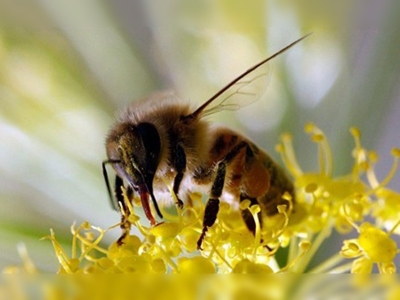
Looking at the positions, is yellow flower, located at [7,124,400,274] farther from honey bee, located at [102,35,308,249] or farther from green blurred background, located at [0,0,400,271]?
green blurred background, located at [0,0,400,271]

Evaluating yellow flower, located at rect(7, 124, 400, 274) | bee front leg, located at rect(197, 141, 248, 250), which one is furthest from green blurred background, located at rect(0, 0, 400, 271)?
bee front leg, located at rect(197, 141, 248, 250)

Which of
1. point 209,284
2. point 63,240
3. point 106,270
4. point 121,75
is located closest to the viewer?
point 209,284

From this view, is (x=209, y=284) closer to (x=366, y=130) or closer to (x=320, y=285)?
(x=320, y=285)

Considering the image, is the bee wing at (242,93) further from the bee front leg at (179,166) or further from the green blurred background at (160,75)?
the green blurred background at (160,75)

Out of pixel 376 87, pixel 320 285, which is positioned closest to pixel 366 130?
pixel 376 87

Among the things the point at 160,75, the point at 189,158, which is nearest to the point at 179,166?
the point at 189,158

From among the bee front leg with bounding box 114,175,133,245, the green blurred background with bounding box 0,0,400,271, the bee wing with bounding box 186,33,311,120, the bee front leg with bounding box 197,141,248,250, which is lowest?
the bee front leg with bounding box 197,141,248,250

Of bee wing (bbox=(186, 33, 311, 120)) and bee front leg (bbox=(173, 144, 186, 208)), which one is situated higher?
bee wing (bbox=(186, 33, 311, 120))

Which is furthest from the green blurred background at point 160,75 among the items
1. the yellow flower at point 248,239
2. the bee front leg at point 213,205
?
the bee front leg at point 213,205
